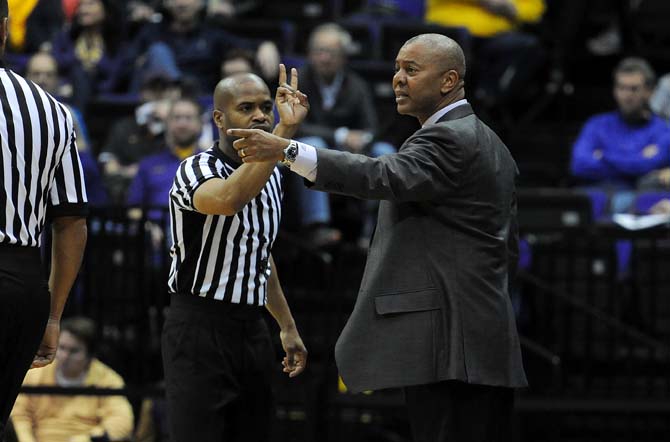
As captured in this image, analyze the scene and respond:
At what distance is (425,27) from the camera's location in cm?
1131

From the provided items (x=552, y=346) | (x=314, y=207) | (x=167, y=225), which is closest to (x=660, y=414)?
(x=552, y=346)

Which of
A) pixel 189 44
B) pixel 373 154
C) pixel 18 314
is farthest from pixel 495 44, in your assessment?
pixel 18 314

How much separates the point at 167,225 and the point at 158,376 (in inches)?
39.1

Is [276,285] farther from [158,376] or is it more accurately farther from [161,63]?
[161,63]

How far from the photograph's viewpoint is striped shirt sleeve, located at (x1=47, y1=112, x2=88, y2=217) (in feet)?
15.1

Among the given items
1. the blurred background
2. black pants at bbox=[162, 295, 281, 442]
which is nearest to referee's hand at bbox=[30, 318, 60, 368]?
black pants at bbox=[162, 295, 281, 442]

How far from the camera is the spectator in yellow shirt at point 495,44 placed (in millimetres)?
11570

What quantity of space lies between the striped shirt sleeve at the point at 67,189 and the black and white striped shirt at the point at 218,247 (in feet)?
1.79

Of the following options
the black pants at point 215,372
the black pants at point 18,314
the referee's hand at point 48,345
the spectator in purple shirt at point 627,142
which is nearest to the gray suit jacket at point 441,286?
the black pants at point 215,372

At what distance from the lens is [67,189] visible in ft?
15.2

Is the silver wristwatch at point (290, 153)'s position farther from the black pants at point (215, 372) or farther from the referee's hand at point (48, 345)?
the referee's hand at point (48, 345)

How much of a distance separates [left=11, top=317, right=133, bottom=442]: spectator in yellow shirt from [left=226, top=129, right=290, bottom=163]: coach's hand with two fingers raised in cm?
375

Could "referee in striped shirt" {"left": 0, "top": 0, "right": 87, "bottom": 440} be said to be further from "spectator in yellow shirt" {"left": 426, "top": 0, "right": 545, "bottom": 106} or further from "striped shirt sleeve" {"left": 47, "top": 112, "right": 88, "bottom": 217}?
"spectator in yellow shirt" {"left": 426, "top": 0, "right": 545, "bottom": 106}

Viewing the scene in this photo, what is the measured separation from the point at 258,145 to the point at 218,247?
0.88 meters
